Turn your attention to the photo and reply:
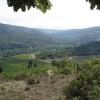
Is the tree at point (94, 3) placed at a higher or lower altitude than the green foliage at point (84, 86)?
higher

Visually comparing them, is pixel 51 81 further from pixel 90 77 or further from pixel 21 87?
pixel 90 77

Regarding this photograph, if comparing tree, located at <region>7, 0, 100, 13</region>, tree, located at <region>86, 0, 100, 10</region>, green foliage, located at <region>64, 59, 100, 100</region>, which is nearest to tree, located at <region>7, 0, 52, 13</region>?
tree, located at <region>7, 0, 100, 13</region>

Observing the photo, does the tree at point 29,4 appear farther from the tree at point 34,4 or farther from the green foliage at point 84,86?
the green foliage at point 84,86

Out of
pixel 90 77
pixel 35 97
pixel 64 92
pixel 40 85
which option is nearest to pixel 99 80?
pixel 90 77

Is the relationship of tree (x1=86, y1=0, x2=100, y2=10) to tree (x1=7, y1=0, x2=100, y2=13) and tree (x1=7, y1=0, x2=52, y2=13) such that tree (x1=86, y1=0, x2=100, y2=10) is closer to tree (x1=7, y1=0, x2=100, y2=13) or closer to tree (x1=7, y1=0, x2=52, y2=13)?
tree (x1=7, y1=0, x2=100, y2=13)

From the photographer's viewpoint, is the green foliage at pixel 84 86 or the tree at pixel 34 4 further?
the green foliage at pixel 84 86

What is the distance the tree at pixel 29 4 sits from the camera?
6.29 metres

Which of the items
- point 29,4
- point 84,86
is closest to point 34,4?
point 29,4

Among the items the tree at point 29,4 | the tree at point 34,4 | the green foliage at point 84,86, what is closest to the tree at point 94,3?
the tree at point 34,4

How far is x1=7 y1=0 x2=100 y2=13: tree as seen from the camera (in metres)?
6.30

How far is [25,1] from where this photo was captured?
6.36 meters

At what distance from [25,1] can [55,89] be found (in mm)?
41039

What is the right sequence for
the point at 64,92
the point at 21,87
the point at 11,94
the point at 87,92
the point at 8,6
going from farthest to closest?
1. the point at 21,87
2. the point at 11,94
3. the point at 64,92
4. the point at 87,92
5. the point at 8,6

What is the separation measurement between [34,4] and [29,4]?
0.28 feet
